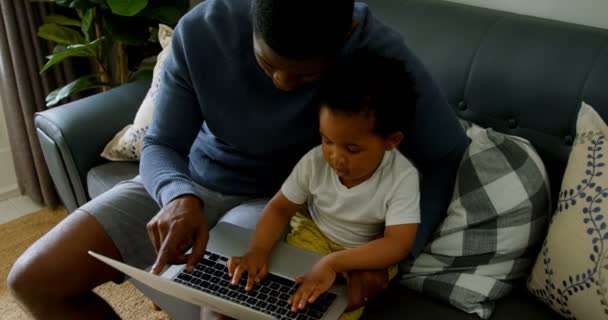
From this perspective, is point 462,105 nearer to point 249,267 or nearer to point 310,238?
point 310,238

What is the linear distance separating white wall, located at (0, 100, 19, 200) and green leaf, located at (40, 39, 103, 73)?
60 centimetres

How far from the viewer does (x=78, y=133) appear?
161cm

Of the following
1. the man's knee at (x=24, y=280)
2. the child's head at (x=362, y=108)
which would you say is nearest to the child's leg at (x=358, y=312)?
the child's head at (x=362, y=108)

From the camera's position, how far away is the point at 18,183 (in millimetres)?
2379

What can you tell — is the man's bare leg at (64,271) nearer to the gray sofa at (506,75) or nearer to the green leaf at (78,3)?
the gray sofa at (506,75)

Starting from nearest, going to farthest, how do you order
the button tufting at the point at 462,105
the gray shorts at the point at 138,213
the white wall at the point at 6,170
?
1. the gray shorts at the point at 138,213
2. the button tufting at the point at 462,105
3. the white wall at the point at 6,170

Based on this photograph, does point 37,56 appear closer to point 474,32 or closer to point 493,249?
point 474,32

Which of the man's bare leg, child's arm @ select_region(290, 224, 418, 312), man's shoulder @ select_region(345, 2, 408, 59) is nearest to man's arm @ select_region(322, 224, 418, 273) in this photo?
child's arm @ select_region(290, 224, 418, 312)

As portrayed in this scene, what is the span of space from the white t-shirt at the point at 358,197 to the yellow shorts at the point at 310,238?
2 cm

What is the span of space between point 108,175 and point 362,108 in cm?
95

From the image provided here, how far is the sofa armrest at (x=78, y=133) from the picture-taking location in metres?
1.60

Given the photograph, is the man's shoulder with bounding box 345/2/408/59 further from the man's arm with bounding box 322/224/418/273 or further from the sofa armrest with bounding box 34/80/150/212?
the sofa armrest with bounding box 34/80/150/212

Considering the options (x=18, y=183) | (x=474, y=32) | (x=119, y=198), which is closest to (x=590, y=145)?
(x=474, y=32)

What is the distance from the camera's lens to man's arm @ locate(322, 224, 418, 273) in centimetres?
104
